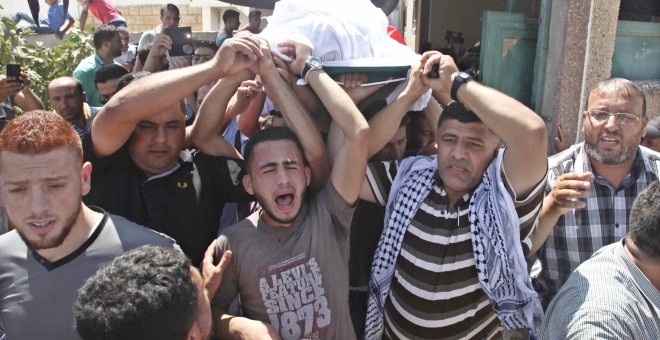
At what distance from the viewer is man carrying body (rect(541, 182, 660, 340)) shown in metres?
1.61

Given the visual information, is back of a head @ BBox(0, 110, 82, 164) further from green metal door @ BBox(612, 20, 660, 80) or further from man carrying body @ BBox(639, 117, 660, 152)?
green metal door @ BBox(612, 20, 660, 80)

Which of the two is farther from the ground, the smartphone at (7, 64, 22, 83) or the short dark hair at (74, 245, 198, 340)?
the smartphone at (7, 64, 22, 83)

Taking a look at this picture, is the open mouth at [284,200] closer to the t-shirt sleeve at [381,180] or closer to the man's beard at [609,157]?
the t-shirt sleeve at [381,180]

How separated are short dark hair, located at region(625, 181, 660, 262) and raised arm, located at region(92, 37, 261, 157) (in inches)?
58.7

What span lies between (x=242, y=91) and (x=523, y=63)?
9.50ft

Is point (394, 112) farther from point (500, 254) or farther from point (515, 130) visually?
point (500, 254)

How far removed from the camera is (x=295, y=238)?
6.54 feet

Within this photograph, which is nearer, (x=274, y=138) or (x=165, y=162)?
(x=274, y=138)

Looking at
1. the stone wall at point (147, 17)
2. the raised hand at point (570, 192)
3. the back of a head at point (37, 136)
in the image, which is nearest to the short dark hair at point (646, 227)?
the raised hand at point (570, 192)

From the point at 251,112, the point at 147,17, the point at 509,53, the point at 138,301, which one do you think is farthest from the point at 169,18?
the point at 147,17

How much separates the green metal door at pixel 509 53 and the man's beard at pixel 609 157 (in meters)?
1.82

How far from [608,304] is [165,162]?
1.79 metres

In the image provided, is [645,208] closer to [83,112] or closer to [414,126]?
[414,126]

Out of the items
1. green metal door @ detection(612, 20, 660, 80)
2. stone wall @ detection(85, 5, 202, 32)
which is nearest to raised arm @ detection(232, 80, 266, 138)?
green metal door @ detection(612, 20, 660, 80)
